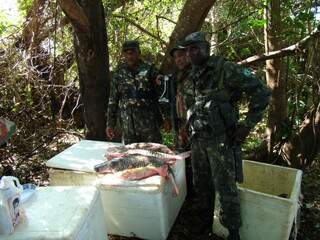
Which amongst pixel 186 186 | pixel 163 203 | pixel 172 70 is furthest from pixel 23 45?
pixel 163 203

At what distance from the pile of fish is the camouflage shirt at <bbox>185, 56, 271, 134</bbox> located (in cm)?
41

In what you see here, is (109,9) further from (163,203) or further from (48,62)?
(163,203)

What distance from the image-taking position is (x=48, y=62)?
6.56 m

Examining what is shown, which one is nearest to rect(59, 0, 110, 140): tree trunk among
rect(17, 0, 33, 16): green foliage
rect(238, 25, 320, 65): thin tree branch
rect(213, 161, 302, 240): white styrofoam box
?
rect(238, 25, 320, 65): thin tree branch

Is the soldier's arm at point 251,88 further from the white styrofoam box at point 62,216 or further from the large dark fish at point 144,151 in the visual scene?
the white styrofoam box at point 62,216

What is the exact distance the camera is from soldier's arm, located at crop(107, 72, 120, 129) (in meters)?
4.29

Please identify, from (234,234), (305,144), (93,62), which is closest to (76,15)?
(93,62)

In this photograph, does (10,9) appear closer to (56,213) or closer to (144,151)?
(144,151)

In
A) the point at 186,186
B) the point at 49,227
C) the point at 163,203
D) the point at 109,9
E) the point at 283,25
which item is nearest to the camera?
the point at 49,227

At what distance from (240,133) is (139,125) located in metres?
1.39

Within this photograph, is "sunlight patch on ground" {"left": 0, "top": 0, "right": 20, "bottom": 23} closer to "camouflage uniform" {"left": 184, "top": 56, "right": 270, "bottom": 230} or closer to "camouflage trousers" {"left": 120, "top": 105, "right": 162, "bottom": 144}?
"camouflage trousers" {"left": 120, "top": 105, "right": 162, "bottom": 144}

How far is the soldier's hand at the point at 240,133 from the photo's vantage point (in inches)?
126

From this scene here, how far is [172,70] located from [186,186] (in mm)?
1369

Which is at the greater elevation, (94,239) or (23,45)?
(23,45)
